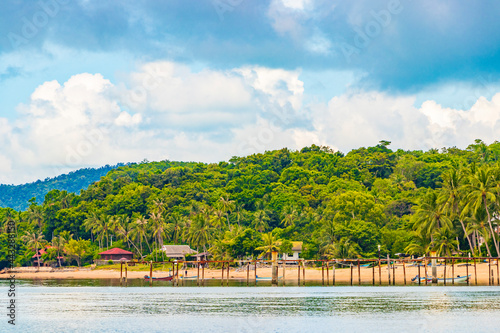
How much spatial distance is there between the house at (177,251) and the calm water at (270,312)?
6032 centimetres

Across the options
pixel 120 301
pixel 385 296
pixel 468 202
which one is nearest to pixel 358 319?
pixel 385 296

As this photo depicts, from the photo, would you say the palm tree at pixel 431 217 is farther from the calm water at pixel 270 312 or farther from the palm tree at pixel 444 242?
the calm water at pixel 270 312

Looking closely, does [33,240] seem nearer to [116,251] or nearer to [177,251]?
[116,251]

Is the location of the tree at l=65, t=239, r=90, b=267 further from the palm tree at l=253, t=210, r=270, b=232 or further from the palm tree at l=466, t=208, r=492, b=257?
the palm tree at l=466, t=208, r=492, b=257

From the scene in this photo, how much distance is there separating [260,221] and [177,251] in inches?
709

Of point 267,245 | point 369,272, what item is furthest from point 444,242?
point 267,245

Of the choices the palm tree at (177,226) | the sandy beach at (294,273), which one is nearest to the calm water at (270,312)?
the sandy beach at (294,273)

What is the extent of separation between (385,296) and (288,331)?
84.4ft

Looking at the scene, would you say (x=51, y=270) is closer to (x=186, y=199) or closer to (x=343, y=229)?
(x=186, y=199)

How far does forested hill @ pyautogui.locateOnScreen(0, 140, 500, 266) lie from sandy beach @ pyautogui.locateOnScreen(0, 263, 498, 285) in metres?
2.78

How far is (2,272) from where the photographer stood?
450 feet

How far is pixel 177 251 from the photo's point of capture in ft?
424

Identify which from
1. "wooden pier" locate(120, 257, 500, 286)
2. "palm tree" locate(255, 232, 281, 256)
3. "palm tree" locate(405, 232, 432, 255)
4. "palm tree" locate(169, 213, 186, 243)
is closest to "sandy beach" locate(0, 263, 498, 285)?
"wooden pier" locate(120, 257, 500, 286)

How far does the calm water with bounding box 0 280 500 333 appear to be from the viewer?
129 ft
